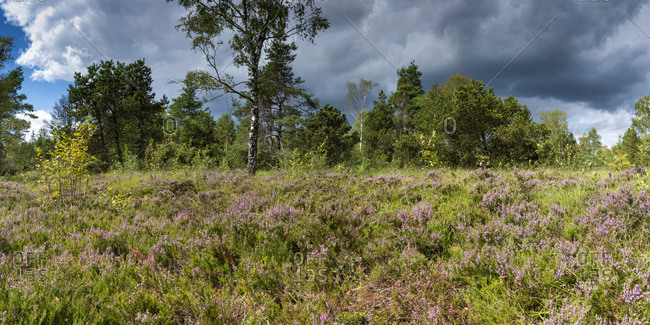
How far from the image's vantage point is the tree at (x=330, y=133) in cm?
2477

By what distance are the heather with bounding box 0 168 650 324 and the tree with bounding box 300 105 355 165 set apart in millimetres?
19876

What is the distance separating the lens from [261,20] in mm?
13359

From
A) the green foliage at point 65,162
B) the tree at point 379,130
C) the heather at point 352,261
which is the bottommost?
the heather at point 352,261

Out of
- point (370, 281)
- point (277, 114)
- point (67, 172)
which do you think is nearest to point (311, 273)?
point (370, 281)

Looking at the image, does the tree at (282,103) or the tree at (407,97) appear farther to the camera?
the tree at (407,97)

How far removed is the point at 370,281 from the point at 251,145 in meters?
10.7

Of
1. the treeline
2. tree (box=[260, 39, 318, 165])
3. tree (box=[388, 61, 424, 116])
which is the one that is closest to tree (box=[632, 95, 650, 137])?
the treeline

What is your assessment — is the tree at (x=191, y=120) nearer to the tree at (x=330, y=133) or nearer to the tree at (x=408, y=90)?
the tree at (x=330, y=133)

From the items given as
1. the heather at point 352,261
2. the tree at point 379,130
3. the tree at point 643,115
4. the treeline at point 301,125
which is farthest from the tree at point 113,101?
the tree at point 643,115

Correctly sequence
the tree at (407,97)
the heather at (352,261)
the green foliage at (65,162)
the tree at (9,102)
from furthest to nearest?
the tree at (407,97)
the tree at (9,102)
the green foliage at (65,162)
the heather at (352,261)

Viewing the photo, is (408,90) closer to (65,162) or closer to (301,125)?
(301,125)

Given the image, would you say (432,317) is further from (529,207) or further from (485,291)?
(529,207)

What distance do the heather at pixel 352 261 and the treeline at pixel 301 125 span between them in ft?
13.9

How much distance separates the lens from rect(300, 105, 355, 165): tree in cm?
2477
